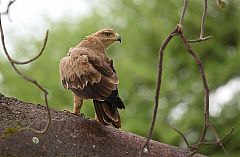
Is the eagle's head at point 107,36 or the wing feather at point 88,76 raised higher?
the wing feather at point 88,76

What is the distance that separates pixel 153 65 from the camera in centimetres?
848

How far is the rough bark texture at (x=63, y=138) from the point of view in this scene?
2.19 meters

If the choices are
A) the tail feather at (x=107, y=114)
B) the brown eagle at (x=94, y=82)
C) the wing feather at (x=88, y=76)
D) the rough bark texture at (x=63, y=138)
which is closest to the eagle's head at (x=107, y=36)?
the brown eagle at (x=94, y=82)

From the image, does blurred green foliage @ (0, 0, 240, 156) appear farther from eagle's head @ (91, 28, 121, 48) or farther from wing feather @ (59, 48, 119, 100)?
wing feather @ (59, 48, 119, 100)

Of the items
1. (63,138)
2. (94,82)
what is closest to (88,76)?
(94,82)

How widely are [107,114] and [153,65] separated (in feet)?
19.6

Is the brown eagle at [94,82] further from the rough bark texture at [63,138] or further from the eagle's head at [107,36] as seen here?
the eagle's head at [107,36]

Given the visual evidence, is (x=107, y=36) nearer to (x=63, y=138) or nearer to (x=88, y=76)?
(x=88, y=76)

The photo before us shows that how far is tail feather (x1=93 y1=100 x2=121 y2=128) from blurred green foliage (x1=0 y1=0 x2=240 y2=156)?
16.4 ft

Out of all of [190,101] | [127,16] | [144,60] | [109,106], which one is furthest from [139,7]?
[109,106]

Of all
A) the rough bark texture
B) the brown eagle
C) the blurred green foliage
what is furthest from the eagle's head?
the blurred green foliage

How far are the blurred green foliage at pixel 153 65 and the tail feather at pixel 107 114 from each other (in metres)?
5.00

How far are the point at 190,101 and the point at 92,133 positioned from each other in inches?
241

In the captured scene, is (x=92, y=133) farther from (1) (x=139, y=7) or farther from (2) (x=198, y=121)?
(1) (x=139, y=7)
